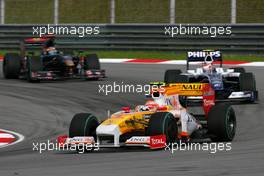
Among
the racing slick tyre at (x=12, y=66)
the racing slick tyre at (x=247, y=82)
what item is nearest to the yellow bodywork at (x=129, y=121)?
the racing slick tyre at (x=247, y=82)

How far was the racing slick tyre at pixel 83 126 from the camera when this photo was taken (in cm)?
1209

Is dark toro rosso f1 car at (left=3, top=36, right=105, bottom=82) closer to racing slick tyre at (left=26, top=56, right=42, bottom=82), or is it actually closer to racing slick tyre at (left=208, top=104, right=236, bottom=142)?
racing slick tyre at (left=26, top=56, right=42, bottom=82)

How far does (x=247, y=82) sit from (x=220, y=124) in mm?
6058

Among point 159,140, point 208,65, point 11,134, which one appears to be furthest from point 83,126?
point 208,65

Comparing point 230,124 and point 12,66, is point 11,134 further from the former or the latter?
point 12,66

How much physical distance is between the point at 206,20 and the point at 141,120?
24.1m

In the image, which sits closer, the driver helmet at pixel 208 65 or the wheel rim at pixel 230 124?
the wheel rim at pixel 230 124

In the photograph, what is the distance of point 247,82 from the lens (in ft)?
61.0

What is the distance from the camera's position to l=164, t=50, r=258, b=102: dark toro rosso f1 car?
18438 millimetres

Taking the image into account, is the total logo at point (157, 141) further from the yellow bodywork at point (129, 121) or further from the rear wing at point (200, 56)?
the rear wing at point (200, 56)

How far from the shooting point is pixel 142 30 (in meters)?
29.3

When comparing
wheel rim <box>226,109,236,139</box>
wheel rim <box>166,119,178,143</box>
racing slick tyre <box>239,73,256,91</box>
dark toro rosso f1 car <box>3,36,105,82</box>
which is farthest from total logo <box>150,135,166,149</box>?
dark toro rosso f1 car <box>3,36,105,82</box>

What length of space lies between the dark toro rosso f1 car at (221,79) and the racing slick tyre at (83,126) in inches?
257

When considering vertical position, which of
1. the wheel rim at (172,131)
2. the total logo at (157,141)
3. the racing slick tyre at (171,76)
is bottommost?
the total logo at (157,141)
